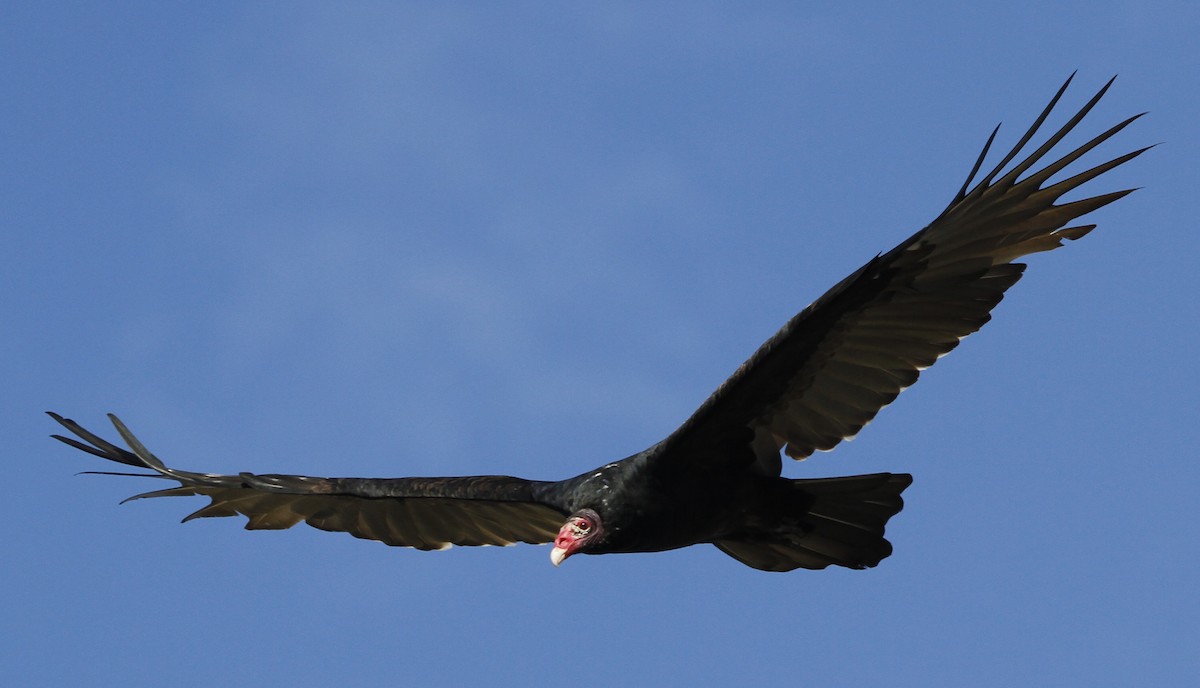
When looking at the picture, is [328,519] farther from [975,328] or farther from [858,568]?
[975,328]

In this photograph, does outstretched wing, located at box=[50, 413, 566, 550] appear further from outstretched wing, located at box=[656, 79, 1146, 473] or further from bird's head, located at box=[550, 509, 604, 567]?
outstretched wing, located at box=[656, 79, 1146, 473]

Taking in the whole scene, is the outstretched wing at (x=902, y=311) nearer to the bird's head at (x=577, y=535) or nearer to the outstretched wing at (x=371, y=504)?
the bird's head at (x=577, y=535)

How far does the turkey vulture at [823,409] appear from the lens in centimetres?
672

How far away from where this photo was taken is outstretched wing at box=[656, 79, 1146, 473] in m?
6.66

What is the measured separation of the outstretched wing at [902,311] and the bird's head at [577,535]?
0.42 meters

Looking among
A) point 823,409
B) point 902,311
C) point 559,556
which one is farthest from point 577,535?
point 902,311

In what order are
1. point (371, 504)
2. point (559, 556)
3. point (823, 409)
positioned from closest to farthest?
1. point (559, 556)
2. point (823, 409)
3. point (371, 504)

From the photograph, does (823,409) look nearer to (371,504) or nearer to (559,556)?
(559,556)

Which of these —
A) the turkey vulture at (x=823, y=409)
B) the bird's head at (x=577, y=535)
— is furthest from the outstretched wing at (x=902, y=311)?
the bird's head at (x=577, y=535)

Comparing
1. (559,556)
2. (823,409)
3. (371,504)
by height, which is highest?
(371,504)

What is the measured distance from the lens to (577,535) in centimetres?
684

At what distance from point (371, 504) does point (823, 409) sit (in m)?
2.41

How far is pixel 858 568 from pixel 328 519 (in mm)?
2688

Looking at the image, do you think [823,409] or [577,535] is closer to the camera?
[577,535]
